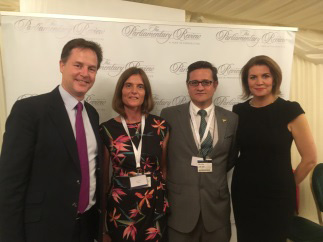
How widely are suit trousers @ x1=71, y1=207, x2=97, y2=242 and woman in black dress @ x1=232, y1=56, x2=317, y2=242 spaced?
1.19 metres

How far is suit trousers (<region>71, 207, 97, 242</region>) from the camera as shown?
162 cm

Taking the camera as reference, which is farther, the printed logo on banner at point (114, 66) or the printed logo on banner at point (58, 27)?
the printed logo on banner at point (114, 66)

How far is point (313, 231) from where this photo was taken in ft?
9.01

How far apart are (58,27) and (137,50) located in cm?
78

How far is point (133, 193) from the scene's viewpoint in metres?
1.81

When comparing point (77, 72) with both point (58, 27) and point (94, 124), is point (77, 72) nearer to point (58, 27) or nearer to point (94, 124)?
point (94, 124)

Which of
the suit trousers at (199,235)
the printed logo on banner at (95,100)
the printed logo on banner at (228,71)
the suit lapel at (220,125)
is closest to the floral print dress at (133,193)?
the suit trousers at (199,235)

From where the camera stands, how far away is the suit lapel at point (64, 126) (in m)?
1.49

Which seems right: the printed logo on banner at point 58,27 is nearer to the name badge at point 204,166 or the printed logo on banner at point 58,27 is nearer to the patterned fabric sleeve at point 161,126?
the patterned fabric sleeve at point 161,126

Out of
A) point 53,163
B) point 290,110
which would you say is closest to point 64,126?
point 53,163

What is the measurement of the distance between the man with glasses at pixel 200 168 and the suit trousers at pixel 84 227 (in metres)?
0.61

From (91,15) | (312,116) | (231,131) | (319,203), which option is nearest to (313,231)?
(319,203)

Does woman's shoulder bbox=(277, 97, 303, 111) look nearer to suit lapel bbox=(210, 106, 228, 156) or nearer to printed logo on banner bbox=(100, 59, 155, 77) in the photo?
suit lapel bbox=(210, 106, 228, 156)

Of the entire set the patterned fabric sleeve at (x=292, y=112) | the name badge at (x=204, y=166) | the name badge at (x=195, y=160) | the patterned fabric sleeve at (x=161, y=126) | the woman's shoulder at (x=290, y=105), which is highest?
the woman's shoulder at (x=290, y=105)
